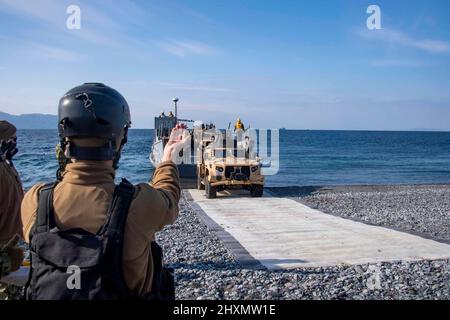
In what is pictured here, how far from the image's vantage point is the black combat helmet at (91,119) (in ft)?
7.24

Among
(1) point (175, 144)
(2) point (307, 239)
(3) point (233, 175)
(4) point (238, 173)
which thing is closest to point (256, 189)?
(4) point (238, 173)

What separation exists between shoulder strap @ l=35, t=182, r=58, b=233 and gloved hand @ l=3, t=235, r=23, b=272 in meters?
1.21

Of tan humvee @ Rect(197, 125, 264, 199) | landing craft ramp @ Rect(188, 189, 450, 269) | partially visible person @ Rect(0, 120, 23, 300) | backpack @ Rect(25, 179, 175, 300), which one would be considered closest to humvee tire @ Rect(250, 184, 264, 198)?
tan humvee @ Rect(197, 125, 264, 199)

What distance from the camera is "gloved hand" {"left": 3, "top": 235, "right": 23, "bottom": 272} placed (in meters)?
3.12

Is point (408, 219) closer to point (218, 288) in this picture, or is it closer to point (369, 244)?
point (369, 244)

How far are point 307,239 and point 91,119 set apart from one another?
8105mm

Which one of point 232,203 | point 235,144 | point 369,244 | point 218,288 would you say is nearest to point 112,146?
point 218,288

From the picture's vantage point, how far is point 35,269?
216 cm

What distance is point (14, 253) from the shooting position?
124 inches

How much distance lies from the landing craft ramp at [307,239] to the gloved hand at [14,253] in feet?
16.1

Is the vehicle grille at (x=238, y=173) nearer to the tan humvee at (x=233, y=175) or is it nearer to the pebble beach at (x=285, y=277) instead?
the tan humvee at (x=233, y=175)

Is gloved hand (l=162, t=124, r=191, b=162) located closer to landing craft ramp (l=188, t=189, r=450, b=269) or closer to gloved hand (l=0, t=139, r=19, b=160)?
gloved hand (l=0, t=139, r=19, b=160)

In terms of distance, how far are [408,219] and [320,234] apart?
3.98 meters
